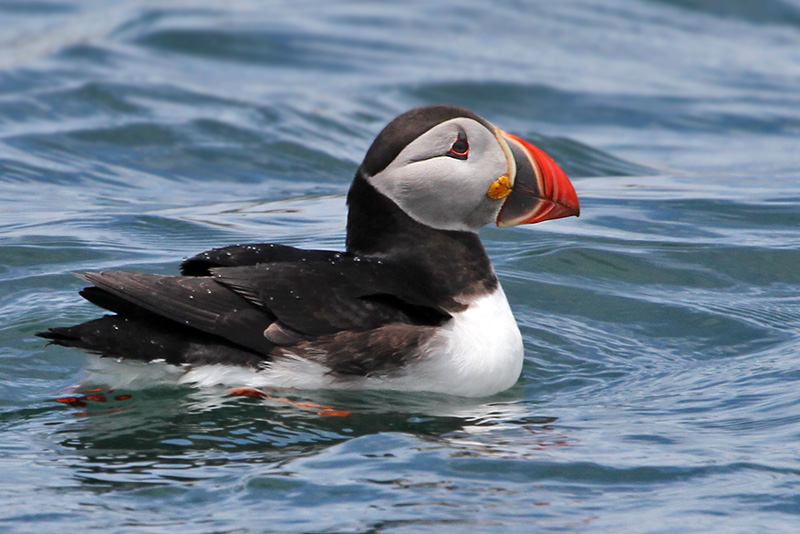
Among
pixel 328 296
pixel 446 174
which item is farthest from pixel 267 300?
pixel 446 174

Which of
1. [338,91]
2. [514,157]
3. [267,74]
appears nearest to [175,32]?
[267,74]

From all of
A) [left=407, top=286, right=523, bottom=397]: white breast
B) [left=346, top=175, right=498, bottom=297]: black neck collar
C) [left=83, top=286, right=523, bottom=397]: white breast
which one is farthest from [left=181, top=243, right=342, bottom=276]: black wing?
[left=407, top=286, right=523, bottom=397]: white breast

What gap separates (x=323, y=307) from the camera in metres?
4.94

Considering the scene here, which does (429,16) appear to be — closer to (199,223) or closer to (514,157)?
(199,223)

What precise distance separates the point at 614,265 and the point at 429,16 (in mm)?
10702

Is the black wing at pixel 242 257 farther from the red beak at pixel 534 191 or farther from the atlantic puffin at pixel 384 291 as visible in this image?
the red beak at pixel 534 191

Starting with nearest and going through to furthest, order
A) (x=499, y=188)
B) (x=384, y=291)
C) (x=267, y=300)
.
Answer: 1. (x=267, y=300)
2. (x=384, y=291)
3. (x=499, y=188)

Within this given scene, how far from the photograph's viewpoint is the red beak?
5512mm

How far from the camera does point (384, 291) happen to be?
5.04 m

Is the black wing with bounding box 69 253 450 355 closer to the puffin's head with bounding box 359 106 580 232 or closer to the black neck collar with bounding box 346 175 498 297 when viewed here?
the black neck collar with bounding box 346 175 498 297

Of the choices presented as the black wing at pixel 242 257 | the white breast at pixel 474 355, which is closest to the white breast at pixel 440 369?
the white breast at pixel 474 355

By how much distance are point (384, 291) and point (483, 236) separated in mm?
3101

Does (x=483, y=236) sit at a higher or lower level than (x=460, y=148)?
lower

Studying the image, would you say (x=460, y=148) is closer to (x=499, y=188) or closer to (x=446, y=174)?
(x=446, y=174)
